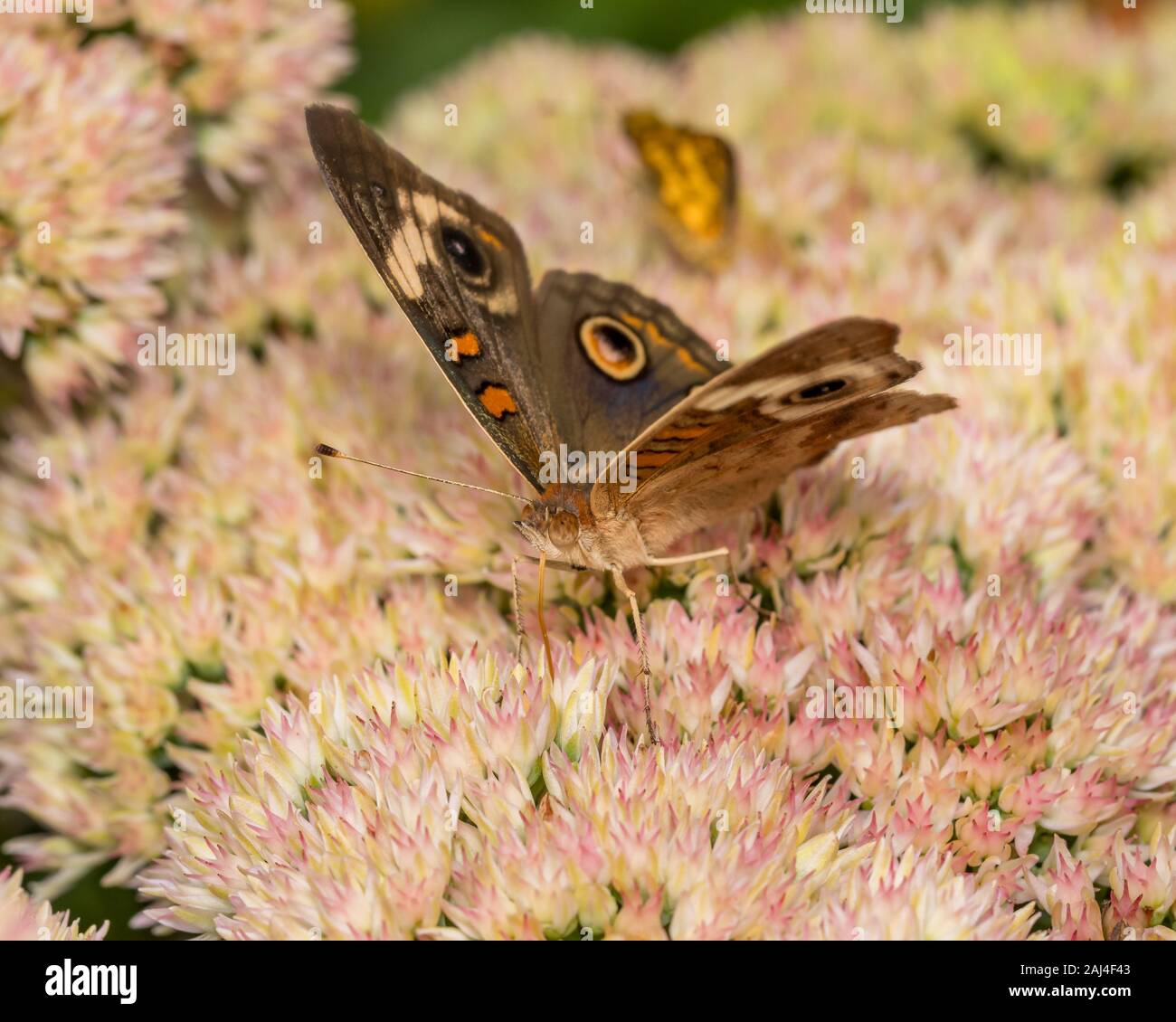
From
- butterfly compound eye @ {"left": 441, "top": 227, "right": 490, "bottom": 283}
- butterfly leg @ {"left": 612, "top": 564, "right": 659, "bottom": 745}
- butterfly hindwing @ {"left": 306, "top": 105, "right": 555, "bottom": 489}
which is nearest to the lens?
butterfly leg @ {"left": 612, "top": 564, "right": 659, "bottom": 745}

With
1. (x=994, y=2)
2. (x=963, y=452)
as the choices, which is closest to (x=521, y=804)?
(x=963, y=452)

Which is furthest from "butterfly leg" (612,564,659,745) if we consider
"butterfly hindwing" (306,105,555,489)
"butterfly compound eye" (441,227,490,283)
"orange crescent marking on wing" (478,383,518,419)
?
"butterfly compound eye" (441,227,490,283)

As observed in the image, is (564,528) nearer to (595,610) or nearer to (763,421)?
(595,610)

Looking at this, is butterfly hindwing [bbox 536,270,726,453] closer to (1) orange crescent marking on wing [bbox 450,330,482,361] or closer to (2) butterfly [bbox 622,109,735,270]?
(1) orange crescent marking on wing [bbox 450,330,482,361]

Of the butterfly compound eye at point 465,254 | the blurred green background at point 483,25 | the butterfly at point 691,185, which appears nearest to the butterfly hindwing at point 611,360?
the butterfly compound eye at point 465,254

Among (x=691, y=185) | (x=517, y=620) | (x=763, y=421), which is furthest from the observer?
(x=691, y=185)

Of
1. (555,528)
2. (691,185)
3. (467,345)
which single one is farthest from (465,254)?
(691,185)
